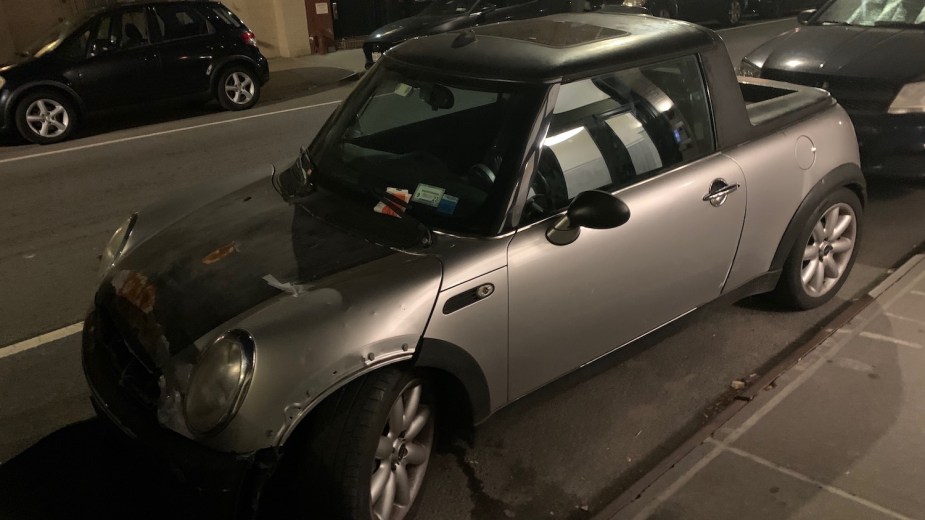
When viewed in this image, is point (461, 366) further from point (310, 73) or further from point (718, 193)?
point (310, 73)

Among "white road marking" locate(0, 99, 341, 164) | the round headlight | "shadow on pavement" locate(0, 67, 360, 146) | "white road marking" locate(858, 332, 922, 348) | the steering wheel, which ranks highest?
the steering wheel

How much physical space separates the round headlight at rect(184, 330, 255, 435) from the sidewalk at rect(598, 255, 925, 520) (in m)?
1.43

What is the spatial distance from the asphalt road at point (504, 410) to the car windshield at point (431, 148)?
87 centimetres

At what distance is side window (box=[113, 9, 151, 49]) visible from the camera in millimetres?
9414

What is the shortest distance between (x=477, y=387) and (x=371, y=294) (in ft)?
1.91

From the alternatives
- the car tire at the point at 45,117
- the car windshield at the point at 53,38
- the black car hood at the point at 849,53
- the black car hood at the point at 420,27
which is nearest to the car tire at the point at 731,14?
the black car hood at the point at 420,27

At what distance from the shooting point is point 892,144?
543 cm

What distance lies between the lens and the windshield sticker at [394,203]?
9.81 ft

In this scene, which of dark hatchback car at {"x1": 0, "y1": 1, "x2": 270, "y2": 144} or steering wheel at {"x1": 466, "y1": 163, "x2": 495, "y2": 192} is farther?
dark hatchback car at {"x1": 0, "y1": 1, "x2": 270, "y2": 144}

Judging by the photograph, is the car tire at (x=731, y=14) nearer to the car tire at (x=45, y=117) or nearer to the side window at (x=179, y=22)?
the side window at (x=179, y=22)

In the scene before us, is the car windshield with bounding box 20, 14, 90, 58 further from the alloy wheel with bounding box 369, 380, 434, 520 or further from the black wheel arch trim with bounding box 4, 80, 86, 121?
the alloy wheel with bounding box 369, 380, 434, 520

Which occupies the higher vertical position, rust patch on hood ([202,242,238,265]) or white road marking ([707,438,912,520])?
rust patch on hood ([202,242,238,265])

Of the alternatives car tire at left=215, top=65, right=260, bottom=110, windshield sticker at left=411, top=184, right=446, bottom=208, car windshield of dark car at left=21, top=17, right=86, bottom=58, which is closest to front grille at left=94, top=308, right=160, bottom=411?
windshield sticker at left=411, top=184, right=446, bottom=208

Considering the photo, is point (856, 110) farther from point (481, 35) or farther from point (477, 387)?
point (477, 387)
